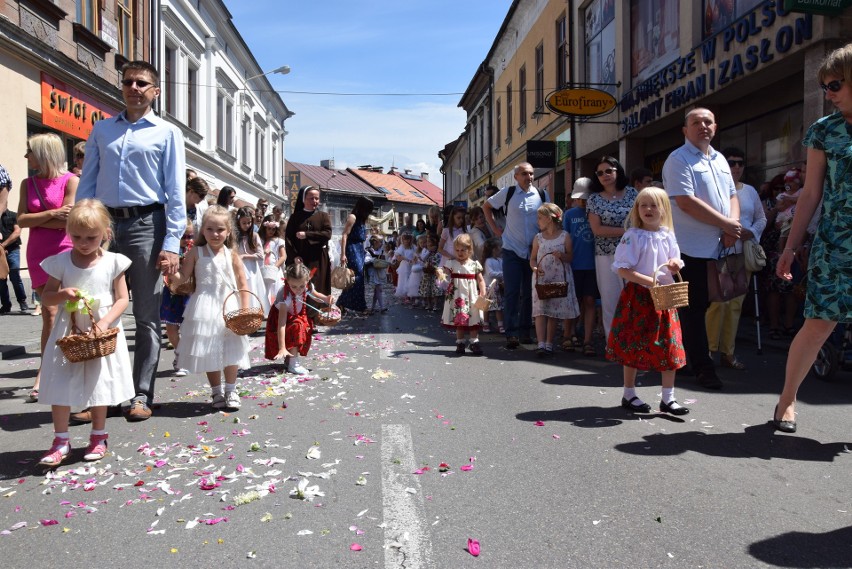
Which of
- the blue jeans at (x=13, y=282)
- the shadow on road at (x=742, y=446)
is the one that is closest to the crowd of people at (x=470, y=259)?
the shadow on road at (x=742, y=446)

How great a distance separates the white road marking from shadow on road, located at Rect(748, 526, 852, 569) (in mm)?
1241

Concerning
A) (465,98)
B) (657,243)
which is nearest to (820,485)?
(657,243)

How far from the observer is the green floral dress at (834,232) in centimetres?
406

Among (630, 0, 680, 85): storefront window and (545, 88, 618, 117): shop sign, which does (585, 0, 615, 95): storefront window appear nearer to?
(545, 88, 618, 117): shop sign

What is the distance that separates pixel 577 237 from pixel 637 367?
3.21 meters

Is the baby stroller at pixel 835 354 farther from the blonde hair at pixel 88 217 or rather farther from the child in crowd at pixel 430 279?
the child in crowd at pixel 430 279

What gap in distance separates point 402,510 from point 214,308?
8.91ft

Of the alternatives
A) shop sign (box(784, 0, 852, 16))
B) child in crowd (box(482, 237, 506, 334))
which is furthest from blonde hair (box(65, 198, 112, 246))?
shop sign (box(784, 0, 852, 16))

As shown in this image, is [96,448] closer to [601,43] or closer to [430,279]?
[430,279]

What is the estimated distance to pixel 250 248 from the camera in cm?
920

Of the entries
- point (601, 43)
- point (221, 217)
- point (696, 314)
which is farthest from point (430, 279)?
point (221, 217)

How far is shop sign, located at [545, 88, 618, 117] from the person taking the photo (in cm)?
1605

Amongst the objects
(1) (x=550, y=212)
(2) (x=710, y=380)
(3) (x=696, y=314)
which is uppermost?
(1) (x=550, y=212)

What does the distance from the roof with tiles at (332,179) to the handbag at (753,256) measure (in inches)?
2615
